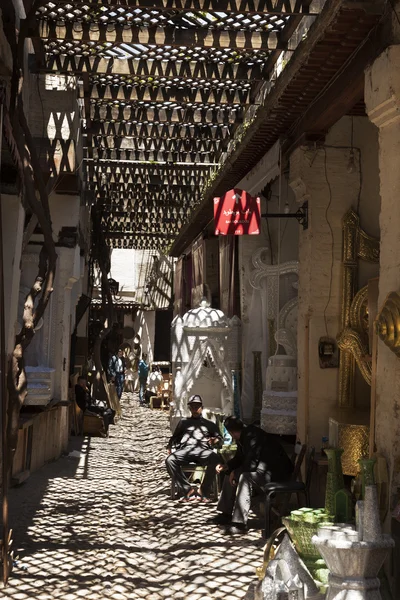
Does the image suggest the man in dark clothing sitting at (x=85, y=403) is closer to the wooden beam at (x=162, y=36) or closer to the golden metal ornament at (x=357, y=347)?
the golden metal ornament at (x=357, y=347)

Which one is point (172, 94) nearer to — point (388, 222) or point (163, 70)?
point (163, 70)

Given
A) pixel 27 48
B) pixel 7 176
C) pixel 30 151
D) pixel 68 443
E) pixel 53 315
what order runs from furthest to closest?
pixel 68 443, pixel 53 315, pixel 27 48, pixel 7 176, pixel 30 151

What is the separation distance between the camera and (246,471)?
815 cm

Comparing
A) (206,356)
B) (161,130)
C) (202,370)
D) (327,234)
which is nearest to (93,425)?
(202,370)

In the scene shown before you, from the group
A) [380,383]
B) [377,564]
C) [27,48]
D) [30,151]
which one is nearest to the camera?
[377,564]

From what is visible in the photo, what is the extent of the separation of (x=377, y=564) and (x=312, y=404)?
4.46 m

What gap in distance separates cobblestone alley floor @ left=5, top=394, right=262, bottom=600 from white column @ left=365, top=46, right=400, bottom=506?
4.69 feet

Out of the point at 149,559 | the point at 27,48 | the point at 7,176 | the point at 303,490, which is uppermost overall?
the point at 27,48

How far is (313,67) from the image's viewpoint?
7.19 metres

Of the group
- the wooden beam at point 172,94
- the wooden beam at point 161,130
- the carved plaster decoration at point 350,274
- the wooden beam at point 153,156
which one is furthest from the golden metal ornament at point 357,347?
the wooden beam at point 153,156

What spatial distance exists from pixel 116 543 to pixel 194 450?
250 cm

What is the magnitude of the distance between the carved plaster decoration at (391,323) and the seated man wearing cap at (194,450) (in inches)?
170

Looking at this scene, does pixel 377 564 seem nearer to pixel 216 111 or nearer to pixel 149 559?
pixel 149 559

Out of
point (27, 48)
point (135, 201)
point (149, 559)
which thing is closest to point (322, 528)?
point (149, 559)
